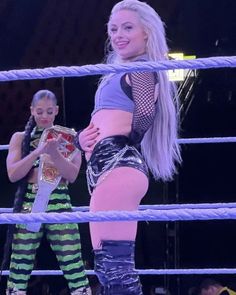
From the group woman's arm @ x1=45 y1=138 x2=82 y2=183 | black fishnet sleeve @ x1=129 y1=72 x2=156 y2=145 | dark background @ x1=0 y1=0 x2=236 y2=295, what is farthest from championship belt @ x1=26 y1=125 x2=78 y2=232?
dark background @ x1=0 y1=0 x2=236 y2=295

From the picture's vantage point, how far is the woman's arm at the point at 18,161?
2289 mm

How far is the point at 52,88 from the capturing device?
4668mm

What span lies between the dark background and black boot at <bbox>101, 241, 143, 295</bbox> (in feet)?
9.31

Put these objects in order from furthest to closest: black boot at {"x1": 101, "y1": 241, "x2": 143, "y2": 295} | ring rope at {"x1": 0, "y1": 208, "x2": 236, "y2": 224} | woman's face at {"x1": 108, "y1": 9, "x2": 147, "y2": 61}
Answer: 1. woman's face at {"x1": 108, "y1": 9, "x2": 147, "y2": 61}
2. black boot at {"x1": 101, "y1": 241, "x2": 143, "y2": 295}
3. ring rope at {"x1": 0, "y1": 208, "x2": 236, "y2": 224}

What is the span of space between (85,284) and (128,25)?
0.88m

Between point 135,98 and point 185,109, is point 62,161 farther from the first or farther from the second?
point 185,109

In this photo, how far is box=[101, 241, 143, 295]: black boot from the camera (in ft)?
5.38

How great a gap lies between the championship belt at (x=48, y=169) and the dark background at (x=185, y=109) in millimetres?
2213

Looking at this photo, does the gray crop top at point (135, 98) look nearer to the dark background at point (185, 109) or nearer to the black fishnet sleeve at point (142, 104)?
the black fishnet sleeve at point (142, 104)

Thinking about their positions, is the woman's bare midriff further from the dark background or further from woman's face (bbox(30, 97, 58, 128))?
the dark background

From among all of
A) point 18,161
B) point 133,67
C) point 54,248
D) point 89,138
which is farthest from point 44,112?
point 133,67

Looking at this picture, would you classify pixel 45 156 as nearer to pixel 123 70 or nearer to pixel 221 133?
pixel 123 70

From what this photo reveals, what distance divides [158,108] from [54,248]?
0.75 m

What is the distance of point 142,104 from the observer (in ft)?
5.50
